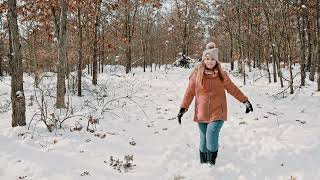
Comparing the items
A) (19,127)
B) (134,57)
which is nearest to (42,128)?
(19,127)

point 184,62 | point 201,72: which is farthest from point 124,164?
point 184,62

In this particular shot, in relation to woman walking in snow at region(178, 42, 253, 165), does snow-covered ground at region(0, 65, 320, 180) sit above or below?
below

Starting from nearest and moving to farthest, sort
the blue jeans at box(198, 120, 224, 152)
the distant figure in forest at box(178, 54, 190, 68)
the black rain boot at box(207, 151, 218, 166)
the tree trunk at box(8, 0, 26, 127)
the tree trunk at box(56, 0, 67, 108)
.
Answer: the blue jeans at box(198, 120, 224, 152)
the black rain boot at box(207, 151, 218, 166)
the tree trunk at box(8, 0, 26, 127)
the tree trunk at box(56, 0, 67, 108)
the distant figure in forest at box(178, 54, 190, 68)

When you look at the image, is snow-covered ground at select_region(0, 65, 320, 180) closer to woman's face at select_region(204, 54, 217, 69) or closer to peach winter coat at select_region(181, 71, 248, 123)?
peach winter coat at select_region(181, 71, 248, 123)

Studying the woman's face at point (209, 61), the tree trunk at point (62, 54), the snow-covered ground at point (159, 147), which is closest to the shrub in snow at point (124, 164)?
the snow-covered ground at point (159, 147)

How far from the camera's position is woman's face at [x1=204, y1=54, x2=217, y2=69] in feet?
21.2

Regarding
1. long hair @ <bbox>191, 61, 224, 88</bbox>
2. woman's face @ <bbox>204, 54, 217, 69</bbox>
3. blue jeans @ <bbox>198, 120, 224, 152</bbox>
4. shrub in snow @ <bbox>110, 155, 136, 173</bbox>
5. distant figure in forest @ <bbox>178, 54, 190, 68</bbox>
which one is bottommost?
shrub in snow @ <bbox>110, 155, 136, 173</bbox>

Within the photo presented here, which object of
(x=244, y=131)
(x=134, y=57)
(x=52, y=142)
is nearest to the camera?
(x=52, y=142)

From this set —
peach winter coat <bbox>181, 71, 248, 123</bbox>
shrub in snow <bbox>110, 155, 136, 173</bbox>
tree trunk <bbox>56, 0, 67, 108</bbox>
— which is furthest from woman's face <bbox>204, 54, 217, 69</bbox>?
tree trunk <bbox>56, 0, 67, 108</bbox>

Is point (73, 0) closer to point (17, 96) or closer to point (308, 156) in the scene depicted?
point (17, 96)

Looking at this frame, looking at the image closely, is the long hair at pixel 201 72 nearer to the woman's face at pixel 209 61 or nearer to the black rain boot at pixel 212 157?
the woman's face at pixel 209 61

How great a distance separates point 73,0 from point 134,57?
156 feet

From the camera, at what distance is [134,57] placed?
5991 centimetres

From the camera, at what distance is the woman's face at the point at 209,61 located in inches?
254
